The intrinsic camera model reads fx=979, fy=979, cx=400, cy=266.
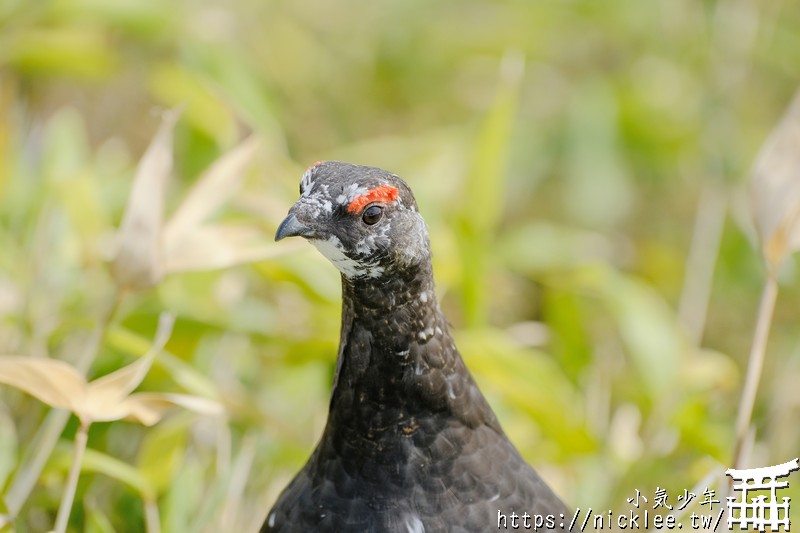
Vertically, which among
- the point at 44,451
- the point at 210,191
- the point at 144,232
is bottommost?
the point at 44,451

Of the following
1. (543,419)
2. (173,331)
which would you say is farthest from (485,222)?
(173,331)

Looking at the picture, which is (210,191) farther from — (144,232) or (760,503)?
(760,503)

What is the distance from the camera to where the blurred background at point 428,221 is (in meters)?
2.15

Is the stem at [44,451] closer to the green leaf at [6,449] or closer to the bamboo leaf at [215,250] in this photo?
the green leaf at [6,449]

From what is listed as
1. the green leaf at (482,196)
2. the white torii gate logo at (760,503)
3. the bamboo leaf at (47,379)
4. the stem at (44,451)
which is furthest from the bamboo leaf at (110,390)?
the green leaf at (482,196)

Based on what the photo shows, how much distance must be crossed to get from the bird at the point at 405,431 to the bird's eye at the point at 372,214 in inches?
2.0

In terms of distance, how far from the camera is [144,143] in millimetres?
3926

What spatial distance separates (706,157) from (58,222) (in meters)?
2.17

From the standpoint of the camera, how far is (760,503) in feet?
5.80

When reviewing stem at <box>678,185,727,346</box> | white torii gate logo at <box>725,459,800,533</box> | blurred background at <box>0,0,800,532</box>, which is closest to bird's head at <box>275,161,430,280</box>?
blurred background at <box>0,0,800,532</box>

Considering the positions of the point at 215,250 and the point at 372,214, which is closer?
the point at 372,214

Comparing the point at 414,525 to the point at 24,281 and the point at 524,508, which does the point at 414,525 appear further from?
the point at 24,281

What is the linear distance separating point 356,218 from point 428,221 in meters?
1.32

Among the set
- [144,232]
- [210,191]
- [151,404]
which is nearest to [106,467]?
[151,404]
